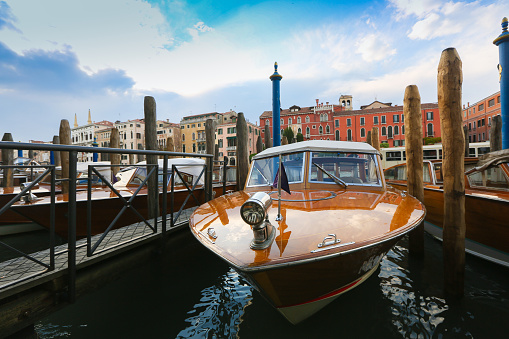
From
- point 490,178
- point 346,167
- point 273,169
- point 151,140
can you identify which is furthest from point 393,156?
point 151,140

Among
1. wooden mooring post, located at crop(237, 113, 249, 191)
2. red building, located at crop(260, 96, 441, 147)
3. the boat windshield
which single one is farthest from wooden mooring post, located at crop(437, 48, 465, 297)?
red building, located at crop(260, 96, 441, 147)

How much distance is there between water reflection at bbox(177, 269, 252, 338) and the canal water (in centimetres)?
1

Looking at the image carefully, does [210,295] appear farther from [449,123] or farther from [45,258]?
[449,123]

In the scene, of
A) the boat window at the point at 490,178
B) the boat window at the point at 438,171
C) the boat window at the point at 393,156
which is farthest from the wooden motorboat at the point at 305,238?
the boat window at the point at 393,156

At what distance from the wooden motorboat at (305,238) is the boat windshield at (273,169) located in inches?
18.1

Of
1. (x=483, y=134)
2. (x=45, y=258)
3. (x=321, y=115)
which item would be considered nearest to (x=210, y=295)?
(x=45, y=258)

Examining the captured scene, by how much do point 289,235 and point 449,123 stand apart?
131 inches

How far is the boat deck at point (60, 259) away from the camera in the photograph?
240 cm

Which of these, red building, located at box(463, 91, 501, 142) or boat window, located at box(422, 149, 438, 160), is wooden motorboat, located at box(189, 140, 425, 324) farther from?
red building, located at box(463, 91, 501, 142)

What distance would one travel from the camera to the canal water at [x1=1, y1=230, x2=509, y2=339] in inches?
126

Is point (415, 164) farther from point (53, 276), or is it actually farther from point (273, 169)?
point (53, 276)

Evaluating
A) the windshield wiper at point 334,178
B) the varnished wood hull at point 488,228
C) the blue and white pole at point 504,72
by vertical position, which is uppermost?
the blue and white pole at point 504,72

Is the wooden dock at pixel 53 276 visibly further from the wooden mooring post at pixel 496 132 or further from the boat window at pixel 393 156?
the boat window at pixel 393 156

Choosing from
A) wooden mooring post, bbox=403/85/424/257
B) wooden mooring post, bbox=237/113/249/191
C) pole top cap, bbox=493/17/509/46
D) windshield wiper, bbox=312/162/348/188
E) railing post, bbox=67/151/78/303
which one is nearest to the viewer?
railing post, bbox=67/151/78/303
